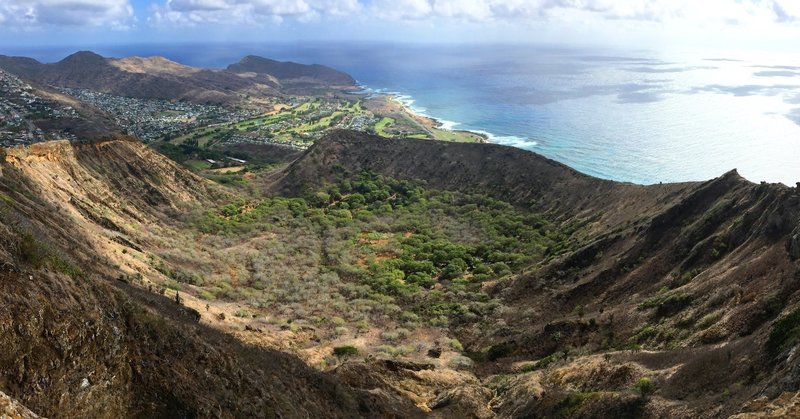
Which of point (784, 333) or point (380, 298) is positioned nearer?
point (784, 333)

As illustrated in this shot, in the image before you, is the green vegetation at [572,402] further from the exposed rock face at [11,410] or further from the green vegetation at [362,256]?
the exposed rock face at [11,410]

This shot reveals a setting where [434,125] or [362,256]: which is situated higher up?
[434,125]

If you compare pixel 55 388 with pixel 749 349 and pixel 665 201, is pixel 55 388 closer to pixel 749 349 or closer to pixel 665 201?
pixel 749 349

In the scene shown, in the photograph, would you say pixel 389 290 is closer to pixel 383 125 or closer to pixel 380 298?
pixel 380 298

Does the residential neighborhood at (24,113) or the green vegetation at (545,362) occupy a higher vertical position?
the residential neighborhood at (24,113)

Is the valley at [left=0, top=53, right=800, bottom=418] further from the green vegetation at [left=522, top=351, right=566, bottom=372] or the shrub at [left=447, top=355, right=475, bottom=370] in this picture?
the shrub at [left=447, top=355, right=475, bottom=370]

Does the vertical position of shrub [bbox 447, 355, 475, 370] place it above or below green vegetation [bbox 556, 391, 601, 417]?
below

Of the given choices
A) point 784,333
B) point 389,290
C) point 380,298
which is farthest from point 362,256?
Answer: point 784,333

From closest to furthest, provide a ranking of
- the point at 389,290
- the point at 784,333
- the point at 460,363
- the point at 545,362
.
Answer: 1. the point at 784,333
2. the point at 545,362
3. the point at 460,363
4. the point at 389,290

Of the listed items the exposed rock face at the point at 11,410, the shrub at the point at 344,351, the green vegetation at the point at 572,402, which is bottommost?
the shrub at the point at 344,351

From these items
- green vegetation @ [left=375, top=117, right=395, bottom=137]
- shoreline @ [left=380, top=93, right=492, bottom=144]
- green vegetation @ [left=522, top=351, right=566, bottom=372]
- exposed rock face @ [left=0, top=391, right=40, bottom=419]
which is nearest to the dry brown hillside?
green vegetation @ [left=522, top=351, right=566, bottom=372]

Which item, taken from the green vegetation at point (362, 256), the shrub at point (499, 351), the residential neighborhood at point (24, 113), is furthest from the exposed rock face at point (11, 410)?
the residential neighborhood at point (24, 113)

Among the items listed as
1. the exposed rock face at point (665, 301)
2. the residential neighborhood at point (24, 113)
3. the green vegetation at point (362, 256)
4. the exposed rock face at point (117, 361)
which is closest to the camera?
the exposed rock face at point (117, 361)
